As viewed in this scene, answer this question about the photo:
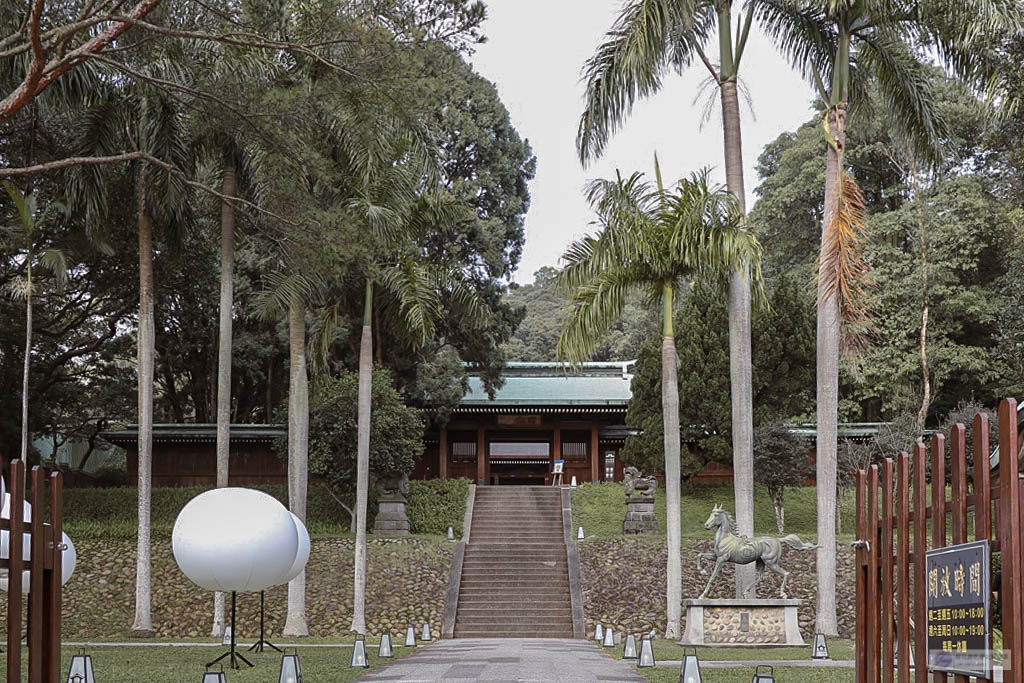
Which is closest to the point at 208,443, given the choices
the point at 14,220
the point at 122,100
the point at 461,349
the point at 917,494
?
the point at 461,349

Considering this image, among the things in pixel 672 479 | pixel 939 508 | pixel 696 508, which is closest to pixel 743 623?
pixel 672 479

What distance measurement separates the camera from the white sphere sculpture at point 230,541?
10.8 metres

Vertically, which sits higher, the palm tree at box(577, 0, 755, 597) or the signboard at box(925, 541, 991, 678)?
the palm tree at box(577, 0, 755, 597)

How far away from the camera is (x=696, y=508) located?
3109cm

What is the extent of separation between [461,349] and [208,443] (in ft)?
28.8

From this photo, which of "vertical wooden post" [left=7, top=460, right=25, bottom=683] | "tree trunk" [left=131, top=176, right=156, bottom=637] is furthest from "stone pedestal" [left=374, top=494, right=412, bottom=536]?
"vertical wooden post" [left=7, top=460, right=25, bottom=683]

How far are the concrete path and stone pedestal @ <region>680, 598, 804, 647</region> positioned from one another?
1.63 m

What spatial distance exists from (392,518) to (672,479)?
34.0 feet

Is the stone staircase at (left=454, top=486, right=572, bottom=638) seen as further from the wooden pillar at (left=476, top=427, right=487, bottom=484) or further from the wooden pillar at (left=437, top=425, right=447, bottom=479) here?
the wooden pillar at (left=476, top=427, right=487, bottom=484)

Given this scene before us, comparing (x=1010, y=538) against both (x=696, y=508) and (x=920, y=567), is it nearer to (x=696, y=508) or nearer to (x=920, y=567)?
(x=920, y=567)

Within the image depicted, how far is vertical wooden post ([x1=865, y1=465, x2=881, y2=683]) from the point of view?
6.98m

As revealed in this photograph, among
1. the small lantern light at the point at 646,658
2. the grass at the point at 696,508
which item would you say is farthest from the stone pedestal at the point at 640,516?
the small lantern light at the point at 646,658

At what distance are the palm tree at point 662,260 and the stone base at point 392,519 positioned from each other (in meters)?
9.28

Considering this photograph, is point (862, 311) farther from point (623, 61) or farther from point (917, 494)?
point (917, 494)
